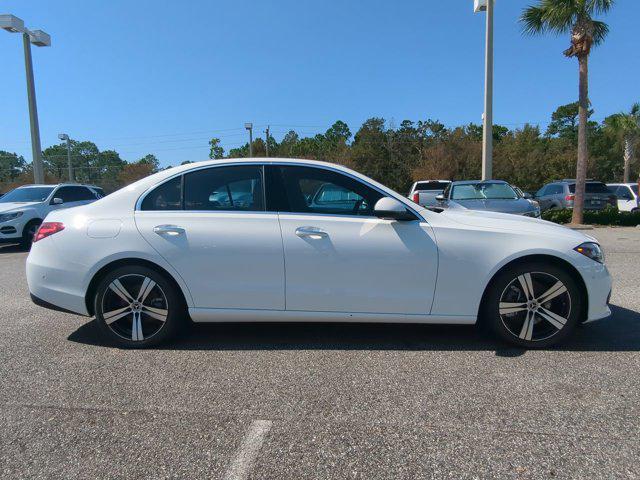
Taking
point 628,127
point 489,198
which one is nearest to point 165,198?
point 489,198

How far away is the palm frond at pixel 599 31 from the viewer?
15.3m

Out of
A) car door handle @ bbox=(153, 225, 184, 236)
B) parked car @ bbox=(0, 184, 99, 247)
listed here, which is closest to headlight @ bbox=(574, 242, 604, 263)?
car door handle @ bbox=(153, 225, 184, 236)

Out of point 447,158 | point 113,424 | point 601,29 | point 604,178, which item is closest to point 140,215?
point 113,424

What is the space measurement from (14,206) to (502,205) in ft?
37.7

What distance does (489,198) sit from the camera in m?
9.95

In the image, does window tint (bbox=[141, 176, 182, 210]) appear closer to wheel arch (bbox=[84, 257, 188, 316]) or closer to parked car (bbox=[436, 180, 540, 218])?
wheel arch (bbox=[84, 257, 188, 316])

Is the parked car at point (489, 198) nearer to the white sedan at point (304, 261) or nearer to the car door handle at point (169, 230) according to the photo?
the white sedan at point (304, 261)

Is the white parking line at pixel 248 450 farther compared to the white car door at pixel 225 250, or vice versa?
the white car door at pixel 225 250

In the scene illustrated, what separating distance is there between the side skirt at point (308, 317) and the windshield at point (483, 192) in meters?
6.75

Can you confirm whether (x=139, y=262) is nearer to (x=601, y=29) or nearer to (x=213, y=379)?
(x=213, y=379)

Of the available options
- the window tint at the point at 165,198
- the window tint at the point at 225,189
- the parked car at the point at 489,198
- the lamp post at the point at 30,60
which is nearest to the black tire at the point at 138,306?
the window tint at the point at 165,198

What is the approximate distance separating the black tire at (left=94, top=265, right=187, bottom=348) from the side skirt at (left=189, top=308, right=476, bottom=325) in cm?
21

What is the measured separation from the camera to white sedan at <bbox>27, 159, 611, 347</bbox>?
3.82 meters

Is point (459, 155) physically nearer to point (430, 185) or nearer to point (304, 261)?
point (430, 185)
